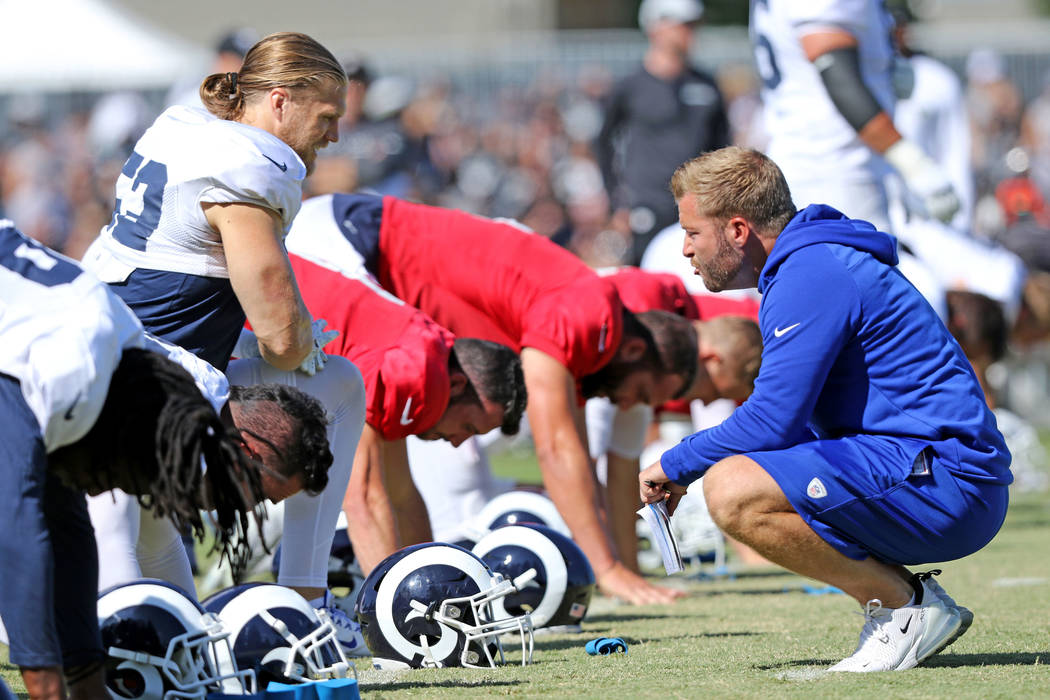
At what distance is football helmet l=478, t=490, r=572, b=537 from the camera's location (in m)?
6.08

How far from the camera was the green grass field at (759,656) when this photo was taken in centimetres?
368

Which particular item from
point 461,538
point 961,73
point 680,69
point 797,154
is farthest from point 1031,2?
point 461,538

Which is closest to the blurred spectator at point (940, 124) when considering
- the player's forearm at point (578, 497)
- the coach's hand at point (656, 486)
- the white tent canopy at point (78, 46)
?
the player's forearm at point (578, 497)

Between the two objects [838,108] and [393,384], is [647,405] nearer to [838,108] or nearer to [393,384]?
[393,384]

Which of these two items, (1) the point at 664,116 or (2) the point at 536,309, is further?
(1) the point at 664,116

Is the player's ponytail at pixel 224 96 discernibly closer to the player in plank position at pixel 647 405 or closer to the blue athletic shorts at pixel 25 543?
the blue athletic shorts at pixel 25 543

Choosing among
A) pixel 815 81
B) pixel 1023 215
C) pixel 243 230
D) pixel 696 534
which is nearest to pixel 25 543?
pixel 243 230

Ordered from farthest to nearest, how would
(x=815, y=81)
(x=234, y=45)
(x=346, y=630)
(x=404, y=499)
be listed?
(x=234, y=45) < (x=815, y=81) < (x=404, y=499) < (x=346, y=630)

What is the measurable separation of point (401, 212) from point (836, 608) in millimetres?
2448

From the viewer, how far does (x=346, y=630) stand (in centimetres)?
467

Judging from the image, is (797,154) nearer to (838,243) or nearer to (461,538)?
(461,538)

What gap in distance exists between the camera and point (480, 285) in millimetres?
6301

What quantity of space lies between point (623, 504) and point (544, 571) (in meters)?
1.91

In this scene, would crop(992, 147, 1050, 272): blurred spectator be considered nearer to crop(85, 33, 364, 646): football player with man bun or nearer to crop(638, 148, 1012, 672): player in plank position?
crop(638, 148, 1012, 672): player in plank position
